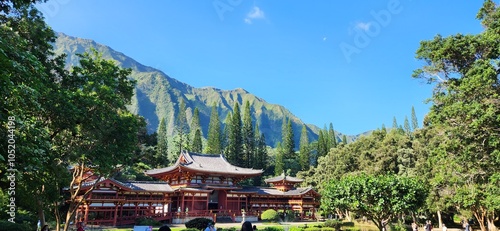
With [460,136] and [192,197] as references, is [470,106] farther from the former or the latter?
[192,197]

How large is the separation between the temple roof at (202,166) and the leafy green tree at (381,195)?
1728 cm

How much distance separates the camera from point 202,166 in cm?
3575

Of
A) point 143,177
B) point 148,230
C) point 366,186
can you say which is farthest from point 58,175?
point 143,177

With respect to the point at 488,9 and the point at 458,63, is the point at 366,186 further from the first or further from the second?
the point at 488,9

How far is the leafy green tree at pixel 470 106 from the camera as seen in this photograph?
16328 millimetres

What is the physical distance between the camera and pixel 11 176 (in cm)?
718

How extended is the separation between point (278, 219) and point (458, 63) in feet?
76.0

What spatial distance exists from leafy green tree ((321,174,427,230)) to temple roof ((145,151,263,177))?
17.3 m

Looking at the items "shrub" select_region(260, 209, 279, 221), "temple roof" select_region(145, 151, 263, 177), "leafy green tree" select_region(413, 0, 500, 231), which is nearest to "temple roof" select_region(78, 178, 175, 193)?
"temple roof" select_region(145, 151, 263, 177)

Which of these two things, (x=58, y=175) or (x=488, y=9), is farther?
(x=488, y=9)

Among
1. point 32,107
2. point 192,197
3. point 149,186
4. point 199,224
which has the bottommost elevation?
point 199,224

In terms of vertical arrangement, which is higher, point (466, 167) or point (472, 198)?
point (466, 167)

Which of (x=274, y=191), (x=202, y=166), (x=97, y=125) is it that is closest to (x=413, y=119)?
(x=274, y=191)

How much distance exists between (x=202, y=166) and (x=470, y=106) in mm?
26257
